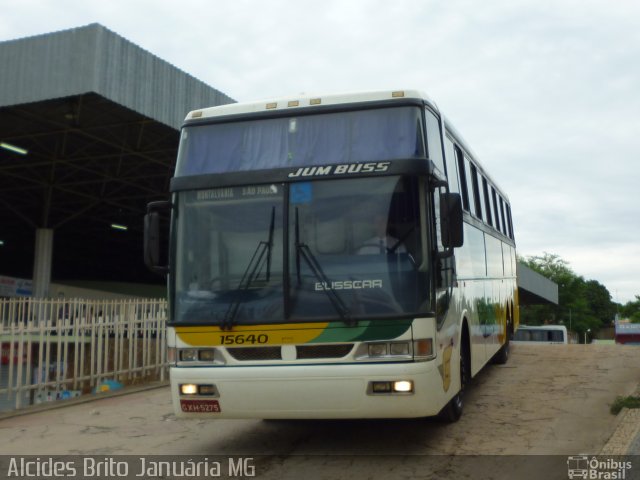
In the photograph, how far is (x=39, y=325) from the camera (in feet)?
37.4

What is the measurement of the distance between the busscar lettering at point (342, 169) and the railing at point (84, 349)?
5.95 m

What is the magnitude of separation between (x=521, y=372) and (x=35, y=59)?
49.7ft

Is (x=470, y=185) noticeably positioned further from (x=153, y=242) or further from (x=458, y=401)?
(x=153, y=242)

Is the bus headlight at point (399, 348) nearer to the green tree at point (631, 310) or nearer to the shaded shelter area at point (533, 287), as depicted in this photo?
the shaded shelter area at point (533, 287)

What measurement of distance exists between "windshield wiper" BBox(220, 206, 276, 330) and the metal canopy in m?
14.1

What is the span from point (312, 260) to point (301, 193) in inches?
26.3

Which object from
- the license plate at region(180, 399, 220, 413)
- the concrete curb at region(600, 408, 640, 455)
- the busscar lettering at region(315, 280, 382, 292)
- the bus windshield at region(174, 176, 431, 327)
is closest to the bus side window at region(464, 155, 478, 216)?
the concrete curb at region(600, 408, 640, 455)

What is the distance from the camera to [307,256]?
6.76 m

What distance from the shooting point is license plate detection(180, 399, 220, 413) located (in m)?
6.83


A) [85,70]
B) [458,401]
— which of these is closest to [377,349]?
[458,401]

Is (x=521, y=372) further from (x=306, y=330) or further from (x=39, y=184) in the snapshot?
(x=39, y=184)

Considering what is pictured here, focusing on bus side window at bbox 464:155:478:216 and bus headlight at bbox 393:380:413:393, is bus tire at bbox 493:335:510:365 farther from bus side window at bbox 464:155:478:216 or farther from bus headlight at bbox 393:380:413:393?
bus headlight at bbox 393:380:413:393

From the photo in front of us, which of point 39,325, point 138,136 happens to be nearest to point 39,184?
point 138,136

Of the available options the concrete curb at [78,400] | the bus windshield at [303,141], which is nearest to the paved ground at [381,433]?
the concrete curb at [78,400]
